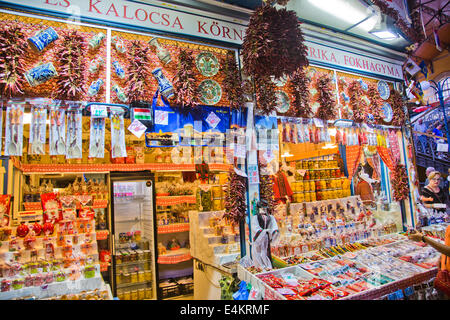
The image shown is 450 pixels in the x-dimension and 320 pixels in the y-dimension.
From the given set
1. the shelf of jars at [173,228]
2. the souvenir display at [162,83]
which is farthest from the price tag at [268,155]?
the shelf of jars at [173,228]

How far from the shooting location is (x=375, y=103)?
4961mm

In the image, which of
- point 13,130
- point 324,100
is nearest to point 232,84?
point 324,100

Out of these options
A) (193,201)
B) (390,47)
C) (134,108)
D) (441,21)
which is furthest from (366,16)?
(193,201)

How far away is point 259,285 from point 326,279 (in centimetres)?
75

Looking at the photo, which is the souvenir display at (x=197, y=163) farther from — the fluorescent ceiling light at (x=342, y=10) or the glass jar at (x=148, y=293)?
the fluorescent ceiling light at (x=342, y=10)

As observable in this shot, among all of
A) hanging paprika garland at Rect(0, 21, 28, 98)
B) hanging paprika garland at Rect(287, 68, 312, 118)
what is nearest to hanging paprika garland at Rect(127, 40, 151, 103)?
hanging paprika garland at Rect(0, 21, 28, 98)

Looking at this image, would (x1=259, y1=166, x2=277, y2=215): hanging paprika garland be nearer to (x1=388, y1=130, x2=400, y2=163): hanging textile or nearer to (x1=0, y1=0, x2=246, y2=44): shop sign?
(x1=0, y1=0, x2=246, y2=44): shop sign

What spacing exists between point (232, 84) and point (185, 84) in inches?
24.3

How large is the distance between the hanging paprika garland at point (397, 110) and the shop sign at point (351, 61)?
40 cm

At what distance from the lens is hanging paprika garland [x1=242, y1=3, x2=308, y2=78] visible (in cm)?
294

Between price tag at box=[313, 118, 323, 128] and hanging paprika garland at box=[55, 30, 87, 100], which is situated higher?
hanging paprika garland at box=[55, 30, 87, 100]

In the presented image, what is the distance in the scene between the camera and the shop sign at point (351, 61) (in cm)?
435

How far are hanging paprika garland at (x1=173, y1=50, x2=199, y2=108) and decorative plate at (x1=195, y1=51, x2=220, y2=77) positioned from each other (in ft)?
0.61

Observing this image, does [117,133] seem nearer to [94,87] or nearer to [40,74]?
[94,87]
